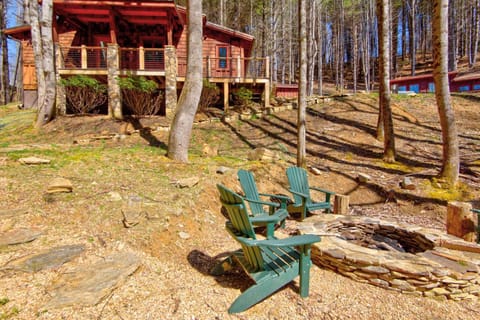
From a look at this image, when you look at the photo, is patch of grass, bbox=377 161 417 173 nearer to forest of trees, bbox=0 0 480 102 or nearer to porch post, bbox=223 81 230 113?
porch post, bbox=223 81 230 113

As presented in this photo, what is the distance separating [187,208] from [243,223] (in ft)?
6.19

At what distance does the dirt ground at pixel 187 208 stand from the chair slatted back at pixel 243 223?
1.24ft

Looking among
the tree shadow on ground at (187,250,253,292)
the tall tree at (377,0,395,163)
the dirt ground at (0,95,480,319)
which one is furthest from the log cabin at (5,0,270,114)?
the tree shadow on ground at (187,250,253,292)

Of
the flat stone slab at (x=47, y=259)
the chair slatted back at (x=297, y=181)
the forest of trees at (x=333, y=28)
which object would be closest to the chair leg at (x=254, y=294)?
the flat stone slab at (x=47, y=259)

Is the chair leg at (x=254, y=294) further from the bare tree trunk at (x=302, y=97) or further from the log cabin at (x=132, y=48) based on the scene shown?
the log cabin at (x=132, y=48)


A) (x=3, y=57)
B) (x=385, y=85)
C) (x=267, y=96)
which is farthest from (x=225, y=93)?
(x=3, y=57)

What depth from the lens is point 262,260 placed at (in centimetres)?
228

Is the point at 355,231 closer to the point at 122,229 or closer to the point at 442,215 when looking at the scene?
the point at 442,215

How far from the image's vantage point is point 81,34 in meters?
14.1

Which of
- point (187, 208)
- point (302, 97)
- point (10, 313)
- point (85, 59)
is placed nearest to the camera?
point (10, 313)

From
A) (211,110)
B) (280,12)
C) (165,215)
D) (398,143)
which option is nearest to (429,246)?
(165,215)

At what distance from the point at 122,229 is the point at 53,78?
9.42m

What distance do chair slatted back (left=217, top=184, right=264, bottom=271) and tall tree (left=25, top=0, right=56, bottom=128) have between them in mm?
10087

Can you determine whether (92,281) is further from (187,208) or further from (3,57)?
(3,57)
